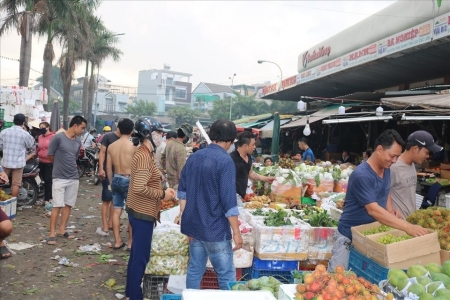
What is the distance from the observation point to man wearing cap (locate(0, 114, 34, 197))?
8539 millimetres

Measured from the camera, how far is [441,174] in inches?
435

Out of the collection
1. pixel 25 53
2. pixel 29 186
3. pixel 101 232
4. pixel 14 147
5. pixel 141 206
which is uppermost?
pixel 25 53

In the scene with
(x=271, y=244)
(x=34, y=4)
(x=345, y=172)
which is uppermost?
(x=34, y=4)

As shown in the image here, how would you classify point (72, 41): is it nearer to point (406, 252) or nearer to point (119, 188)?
point (119, 188)

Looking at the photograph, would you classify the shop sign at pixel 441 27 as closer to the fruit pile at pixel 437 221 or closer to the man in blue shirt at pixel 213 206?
the fruit pile at pixel 437 221

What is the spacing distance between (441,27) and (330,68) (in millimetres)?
7208

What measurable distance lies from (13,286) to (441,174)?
396 inches

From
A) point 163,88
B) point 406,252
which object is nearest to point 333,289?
point 406,252

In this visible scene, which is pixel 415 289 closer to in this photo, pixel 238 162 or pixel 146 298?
pixel 146 298

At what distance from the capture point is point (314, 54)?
21922mm

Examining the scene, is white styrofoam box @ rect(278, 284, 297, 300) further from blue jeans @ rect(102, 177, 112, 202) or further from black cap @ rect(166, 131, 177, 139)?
black cap @ rect(166, 131, 177, 139)

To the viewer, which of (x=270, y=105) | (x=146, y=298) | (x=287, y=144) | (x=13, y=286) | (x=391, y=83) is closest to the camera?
(x=146, y=298)

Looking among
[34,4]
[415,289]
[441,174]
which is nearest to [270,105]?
[34,4]

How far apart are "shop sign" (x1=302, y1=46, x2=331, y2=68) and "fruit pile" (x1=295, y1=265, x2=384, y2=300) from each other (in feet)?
60.4
